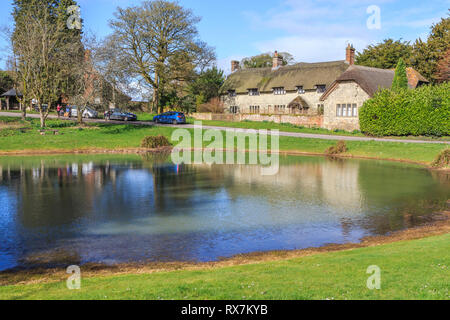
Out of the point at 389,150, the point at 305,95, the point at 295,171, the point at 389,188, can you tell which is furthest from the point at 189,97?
the point at 389,188

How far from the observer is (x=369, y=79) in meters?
53.1

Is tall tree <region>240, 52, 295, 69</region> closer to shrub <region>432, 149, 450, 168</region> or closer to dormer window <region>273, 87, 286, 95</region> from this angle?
dormer window <region>273, 87, 286, 95</region>

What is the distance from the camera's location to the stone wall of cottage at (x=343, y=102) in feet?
172

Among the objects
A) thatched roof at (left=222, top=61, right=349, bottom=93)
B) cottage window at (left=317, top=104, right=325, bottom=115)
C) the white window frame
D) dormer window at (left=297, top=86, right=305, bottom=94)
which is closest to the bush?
cottage window at (left=317, top=104, right=325, bottom=115)

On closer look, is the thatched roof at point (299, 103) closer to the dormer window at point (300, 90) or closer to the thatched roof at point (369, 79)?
the dormer window at point (300, 90)

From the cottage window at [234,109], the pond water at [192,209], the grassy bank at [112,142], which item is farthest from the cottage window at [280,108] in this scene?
the pond water at [192,209]

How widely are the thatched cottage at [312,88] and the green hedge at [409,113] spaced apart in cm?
355

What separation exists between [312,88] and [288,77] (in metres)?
6.05

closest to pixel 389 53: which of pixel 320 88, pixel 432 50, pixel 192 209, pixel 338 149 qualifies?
pixel 432 50

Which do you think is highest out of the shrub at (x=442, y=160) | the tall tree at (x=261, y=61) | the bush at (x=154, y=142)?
the tall tree at (x=261, y=61)

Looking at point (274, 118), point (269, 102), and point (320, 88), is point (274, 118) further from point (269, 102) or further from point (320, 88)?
point (269, 102)

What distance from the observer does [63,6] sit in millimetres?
64812
